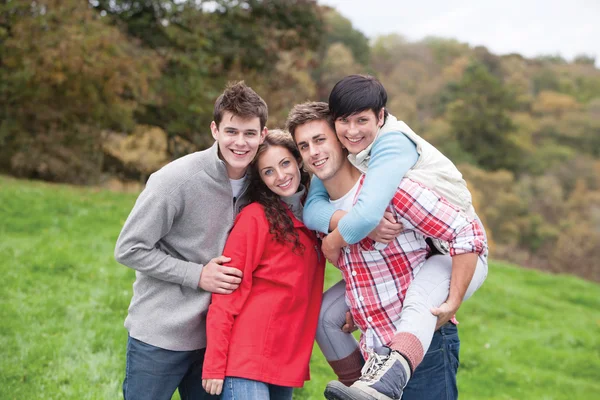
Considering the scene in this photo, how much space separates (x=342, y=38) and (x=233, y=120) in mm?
31942

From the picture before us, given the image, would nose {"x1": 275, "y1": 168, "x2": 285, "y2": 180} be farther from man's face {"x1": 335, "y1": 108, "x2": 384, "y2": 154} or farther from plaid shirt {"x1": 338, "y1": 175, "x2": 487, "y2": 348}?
plaid shirt {"x1": 338, "y1": 175, "x2": 487, "y2": 348}

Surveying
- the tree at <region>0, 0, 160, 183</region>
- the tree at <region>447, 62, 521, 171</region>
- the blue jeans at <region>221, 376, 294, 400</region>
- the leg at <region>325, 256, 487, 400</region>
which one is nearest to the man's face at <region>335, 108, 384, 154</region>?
the leg at <region>325, 256, 487, 400</region>

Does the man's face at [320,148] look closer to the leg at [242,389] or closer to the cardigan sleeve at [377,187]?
the cardigan sleeve at [377,187]

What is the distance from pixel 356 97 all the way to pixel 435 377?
1.37m

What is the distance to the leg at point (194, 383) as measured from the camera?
302 centimetres

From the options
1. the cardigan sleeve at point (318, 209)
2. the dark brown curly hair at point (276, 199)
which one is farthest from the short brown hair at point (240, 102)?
the cardigan sleeve at point (318, 209)

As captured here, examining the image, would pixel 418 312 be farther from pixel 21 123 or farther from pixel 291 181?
pixel 21 123

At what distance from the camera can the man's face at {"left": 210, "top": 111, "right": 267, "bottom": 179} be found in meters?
2.79

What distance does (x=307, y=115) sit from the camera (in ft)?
9.51

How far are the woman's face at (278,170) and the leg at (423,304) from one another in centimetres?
78

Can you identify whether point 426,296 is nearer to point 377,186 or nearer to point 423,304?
point 423,304

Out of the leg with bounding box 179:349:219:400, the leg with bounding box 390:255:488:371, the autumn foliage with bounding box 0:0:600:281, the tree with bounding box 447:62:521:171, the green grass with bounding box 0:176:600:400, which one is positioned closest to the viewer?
the leg with bounding box 390:255:488:371

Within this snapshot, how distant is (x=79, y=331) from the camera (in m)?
5.26

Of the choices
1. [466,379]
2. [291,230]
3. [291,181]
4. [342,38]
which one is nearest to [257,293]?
[291,230]
